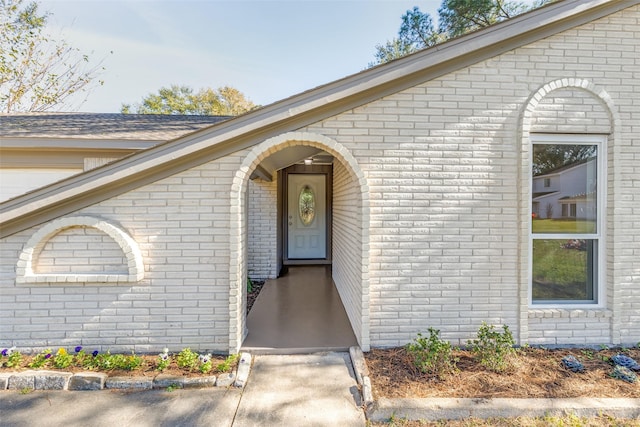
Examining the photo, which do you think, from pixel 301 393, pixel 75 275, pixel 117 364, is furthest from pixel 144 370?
pixel 301 393

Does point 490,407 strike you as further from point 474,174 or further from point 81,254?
point 81,254

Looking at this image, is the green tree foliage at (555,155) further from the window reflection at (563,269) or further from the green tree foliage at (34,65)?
the green tree foliage at (34,65)

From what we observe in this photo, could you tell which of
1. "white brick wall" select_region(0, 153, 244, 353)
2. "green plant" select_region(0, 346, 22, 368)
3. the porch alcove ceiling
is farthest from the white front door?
"green plant" select_region(0, 346, 22, 368)

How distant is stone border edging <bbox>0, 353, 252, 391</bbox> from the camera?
2.76 meters

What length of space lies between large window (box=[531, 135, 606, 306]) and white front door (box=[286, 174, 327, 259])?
18.1 ft

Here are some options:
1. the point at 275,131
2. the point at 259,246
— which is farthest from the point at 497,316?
the point at 259,246

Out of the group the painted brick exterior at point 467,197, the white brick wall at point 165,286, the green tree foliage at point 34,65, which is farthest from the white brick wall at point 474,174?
the green tree foliage at point 34,65

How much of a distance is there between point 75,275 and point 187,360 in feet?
5.04

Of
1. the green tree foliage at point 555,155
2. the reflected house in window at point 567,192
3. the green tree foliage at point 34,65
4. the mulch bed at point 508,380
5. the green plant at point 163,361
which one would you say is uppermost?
the green tree foliage at point 34,65

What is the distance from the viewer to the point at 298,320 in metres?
4.27

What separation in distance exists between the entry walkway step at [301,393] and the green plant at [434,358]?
696 mm

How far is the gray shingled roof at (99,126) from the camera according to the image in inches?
A: 198

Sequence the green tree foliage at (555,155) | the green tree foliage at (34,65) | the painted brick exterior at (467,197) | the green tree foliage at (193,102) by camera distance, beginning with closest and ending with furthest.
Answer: the painted brick exterior at (467,197) < the green tree foliage at (555,155) < the green tree foliage at (34,65) < the green tree foliage at (193,102)

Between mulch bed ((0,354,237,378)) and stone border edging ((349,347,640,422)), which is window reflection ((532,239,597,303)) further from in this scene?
mulch bed ((0,354,237,378))
